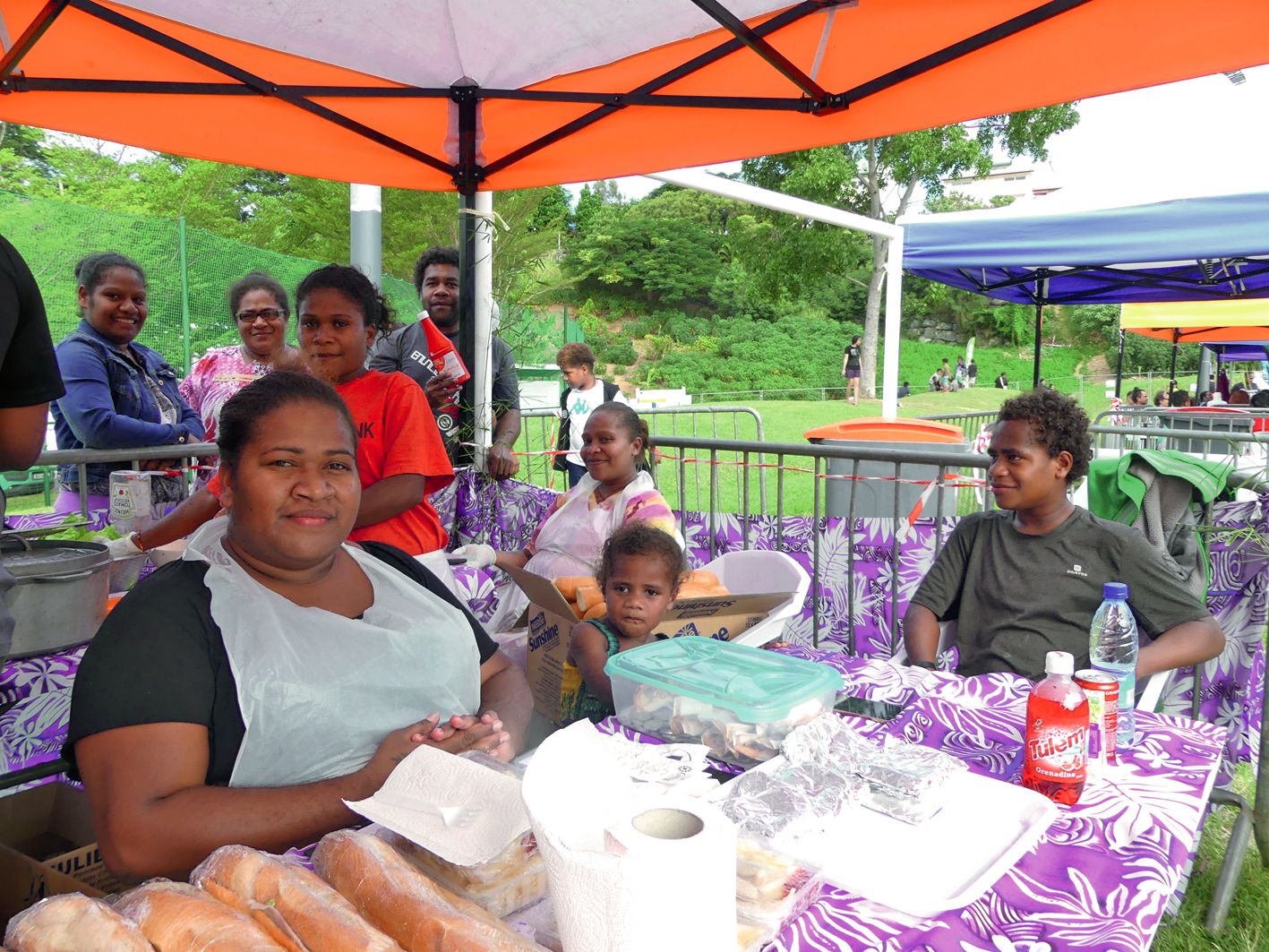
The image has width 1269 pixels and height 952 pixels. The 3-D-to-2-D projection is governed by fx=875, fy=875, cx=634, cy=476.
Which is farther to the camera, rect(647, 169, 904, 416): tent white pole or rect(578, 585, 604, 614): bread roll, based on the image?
rect(647, 169, 904, 416): tent white pole

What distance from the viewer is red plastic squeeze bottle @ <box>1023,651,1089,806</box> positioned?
4.90ft

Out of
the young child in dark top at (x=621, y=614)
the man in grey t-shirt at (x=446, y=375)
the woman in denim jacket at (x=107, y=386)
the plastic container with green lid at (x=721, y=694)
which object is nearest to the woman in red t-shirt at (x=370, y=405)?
the young child in dark top at (x=621, y=614)

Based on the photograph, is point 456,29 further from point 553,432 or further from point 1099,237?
point 553,432

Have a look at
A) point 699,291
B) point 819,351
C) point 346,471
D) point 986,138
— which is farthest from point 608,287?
point 346,471

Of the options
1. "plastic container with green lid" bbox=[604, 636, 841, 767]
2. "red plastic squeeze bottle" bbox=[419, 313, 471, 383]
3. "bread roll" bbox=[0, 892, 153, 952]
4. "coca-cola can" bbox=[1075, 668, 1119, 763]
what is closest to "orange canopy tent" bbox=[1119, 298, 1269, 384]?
"red plastic squeeze bottle" bbox=[419, 313, 471, 383]

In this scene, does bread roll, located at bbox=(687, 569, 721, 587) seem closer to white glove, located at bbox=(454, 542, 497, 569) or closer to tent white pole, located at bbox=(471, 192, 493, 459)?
white glove, located at bbox=(454, 542, 497, 569)

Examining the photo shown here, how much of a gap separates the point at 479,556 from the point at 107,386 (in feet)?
6.27

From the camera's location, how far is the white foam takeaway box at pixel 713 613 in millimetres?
2721

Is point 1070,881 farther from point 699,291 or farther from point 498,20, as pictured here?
point 699,291

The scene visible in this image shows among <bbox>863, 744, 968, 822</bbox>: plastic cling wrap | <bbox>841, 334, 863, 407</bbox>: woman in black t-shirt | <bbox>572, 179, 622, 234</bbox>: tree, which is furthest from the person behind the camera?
<bbox>572, 179, 622, 234</bbox>: tree

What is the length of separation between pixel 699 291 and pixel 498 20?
1627 inches

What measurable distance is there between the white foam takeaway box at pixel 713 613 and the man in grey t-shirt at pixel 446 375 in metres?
1.30

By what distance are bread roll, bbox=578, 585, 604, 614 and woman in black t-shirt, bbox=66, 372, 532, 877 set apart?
1.24 meters

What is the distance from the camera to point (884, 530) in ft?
16.0
